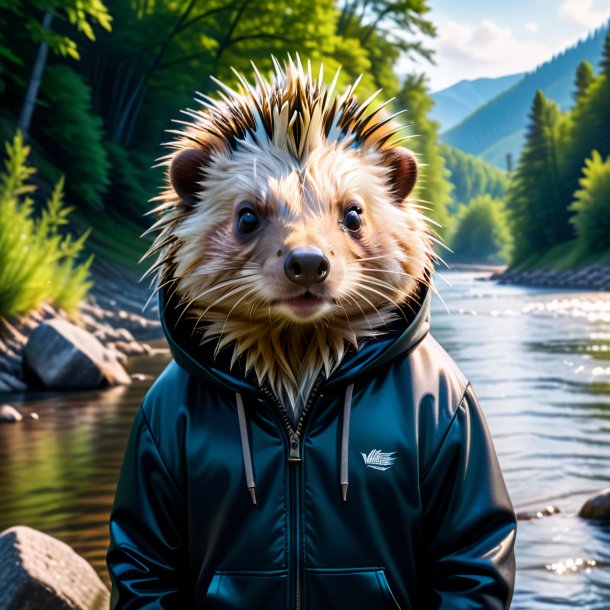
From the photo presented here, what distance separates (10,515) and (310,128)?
5.57 m

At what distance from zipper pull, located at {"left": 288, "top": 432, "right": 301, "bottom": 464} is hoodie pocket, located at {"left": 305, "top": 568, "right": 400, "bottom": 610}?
268mm

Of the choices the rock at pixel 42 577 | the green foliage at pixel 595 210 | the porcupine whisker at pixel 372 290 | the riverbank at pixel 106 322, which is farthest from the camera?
the green foliage at pixel 595 210

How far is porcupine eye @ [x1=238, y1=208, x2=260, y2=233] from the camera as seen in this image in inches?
98.7

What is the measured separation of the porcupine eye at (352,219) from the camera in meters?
2.52

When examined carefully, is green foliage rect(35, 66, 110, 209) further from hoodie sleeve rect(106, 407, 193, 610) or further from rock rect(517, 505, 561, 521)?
hoodie sleeve rect(106, 407, 193, 610)

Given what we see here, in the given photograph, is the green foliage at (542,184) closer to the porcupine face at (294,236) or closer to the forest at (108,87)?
the forest at (108,87)

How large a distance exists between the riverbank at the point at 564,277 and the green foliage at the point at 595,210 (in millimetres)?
2059

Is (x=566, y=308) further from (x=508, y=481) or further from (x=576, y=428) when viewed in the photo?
(x=508, y=481)

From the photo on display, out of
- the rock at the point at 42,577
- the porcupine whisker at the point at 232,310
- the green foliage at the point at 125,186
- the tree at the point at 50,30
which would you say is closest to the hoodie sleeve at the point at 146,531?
the porcupine whisker at the point at 232,310

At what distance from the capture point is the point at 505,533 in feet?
7.89

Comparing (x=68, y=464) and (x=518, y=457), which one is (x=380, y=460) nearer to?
(x=68, y=464)

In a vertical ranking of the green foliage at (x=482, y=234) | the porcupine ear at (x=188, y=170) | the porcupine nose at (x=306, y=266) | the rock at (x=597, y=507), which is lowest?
the green foliage at (x=482, y=234)

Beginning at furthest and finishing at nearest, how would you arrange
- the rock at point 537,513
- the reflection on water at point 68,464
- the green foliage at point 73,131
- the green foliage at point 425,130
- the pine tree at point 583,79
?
the pine tree at point 583,79
the green foliage at point 425,130
the green foliage at point 73,131
the rock at point 537,513
the reflection on water at point 68,464

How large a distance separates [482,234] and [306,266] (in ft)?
421
